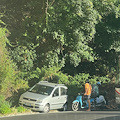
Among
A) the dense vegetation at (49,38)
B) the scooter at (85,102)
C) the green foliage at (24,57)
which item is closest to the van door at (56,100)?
the scooter at (85,102)

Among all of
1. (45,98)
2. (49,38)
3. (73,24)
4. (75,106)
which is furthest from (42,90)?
(73,24)

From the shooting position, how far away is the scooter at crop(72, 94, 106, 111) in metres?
15.0

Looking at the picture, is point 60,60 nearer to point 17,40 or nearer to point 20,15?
point 17,40

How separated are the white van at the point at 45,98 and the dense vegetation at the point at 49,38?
3.24 ft

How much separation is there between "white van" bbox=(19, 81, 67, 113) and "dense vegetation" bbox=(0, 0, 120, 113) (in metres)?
0.99

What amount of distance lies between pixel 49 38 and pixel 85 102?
16.1 feet

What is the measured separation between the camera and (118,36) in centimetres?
1750

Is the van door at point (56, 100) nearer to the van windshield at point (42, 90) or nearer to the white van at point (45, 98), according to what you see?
the white van at point (45, 98)

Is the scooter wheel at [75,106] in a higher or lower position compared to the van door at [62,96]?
lower

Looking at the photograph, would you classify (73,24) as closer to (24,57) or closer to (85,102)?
(24,57)

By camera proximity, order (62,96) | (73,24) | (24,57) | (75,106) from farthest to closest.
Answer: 1. (24,57)
2. (73,24)
3. (62,96)
4. (75,106)

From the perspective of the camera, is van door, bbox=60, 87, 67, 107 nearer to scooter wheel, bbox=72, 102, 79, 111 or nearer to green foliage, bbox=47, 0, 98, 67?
scooter wheel, bbox=72, 102, 79, 111

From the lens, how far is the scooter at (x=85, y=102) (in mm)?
15039

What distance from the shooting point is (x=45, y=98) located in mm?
13547
